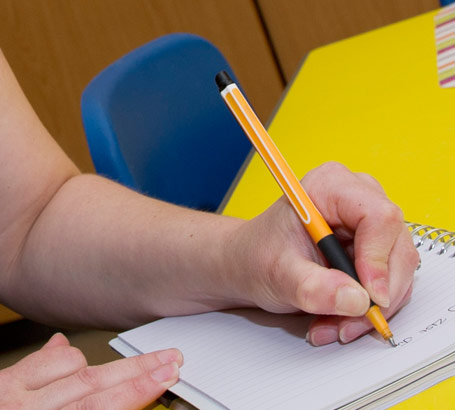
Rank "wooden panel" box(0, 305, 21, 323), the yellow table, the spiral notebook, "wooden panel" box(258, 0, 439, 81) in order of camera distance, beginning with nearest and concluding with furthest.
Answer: the spiral notebook < the yellow table < "wooden panel" box(0, 305, 21, 323) < "wooden panel" box(258, 0, 439, 81)

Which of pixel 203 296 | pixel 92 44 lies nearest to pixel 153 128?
pixel 203 296

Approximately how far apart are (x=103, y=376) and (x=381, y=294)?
0.23 m

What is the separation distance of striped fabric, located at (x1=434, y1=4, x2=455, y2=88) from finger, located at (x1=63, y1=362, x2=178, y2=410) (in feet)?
2.06

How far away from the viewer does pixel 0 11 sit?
2.56 metres

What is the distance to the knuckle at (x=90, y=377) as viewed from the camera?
59cm

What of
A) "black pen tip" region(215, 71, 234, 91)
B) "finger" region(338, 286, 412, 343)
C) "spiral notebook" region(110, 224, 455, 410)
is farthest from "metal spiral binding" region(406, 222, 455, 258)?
"black pen tip" region(215, 71, 234, 91)

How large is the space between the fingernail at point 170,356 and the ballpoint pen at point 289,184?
14 cm

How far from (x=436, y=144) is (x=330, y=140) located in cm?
20

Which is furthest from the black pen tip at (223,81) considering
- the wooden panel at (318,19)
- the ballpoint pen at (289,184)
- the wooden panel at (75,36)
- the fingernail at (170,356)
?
the wooden panel at (318,19)

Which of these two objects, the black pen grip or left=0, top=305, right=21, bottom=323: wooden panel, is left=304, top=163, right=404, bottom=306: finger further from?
left=0, top=305, right=21, bottom=323: wooden panel

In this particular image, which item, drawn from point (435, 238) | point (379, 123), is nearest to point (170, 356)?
point (435, 238)

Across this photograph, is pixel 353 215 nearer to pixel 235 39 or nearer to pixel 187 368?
pixel 187 368

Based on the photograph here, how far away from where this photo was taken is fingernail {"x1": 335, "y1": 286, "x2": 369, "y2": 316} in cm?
50

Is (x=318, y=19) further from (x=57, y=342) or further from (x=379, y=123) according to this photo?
(x=57, y=342)
